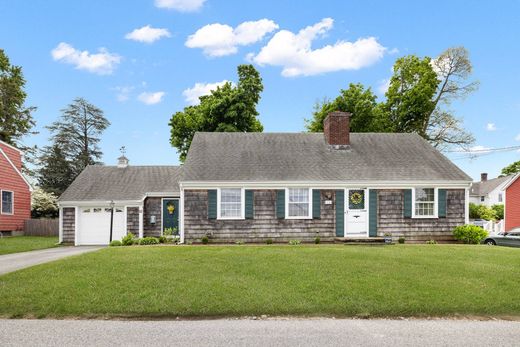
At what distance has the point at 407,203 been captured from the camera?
18812 millimetres

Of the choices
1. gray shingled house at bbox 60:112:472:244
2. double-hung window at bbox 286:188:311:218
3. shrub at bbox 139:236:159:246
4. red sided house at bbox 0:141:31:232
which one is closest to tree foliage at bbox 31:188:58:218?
red sided house at bbox 0:141:31:232

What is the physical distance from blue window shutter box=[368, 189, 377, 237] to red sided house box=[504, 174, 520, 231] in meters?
18.7

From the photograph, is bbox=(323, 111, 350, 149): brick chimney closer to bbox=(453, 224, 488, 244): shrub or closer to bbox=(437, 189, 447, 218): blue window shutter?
bbox=(437, 189, 447, 218): blue window shutter

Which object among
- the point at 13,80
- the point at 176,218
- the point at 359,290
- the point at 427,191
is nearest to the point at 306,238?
the point at 427,191

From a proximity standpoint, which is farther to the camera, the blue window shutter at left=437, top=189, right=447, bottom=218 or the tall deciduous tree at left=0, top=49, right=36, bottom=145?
the tall deciduous tree at left=0, top=49, right=36, bottom=145

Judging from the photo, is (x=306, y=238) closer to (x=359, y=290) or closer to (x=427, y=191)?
(x=427, y=191)

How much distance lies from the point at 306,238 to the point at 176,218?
777cm

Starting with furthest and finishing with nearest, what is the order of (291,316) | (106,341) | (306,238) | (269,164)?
(269,164)
(306,238)
(291,316)
(106,341)

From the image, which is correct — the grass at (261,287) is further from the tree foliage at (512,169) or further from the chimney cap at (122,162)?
the tree foliage at (512,169)

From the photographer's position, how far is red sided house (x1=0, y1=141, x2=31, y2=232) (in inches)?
1049

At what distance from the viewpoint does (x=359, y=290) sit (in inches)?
319

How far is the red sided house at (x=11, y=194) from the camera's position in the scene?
26641 mm

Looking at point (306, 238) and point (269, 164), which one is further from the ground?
point (269, 164)

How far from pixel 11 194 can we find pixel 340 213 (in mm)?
22271
